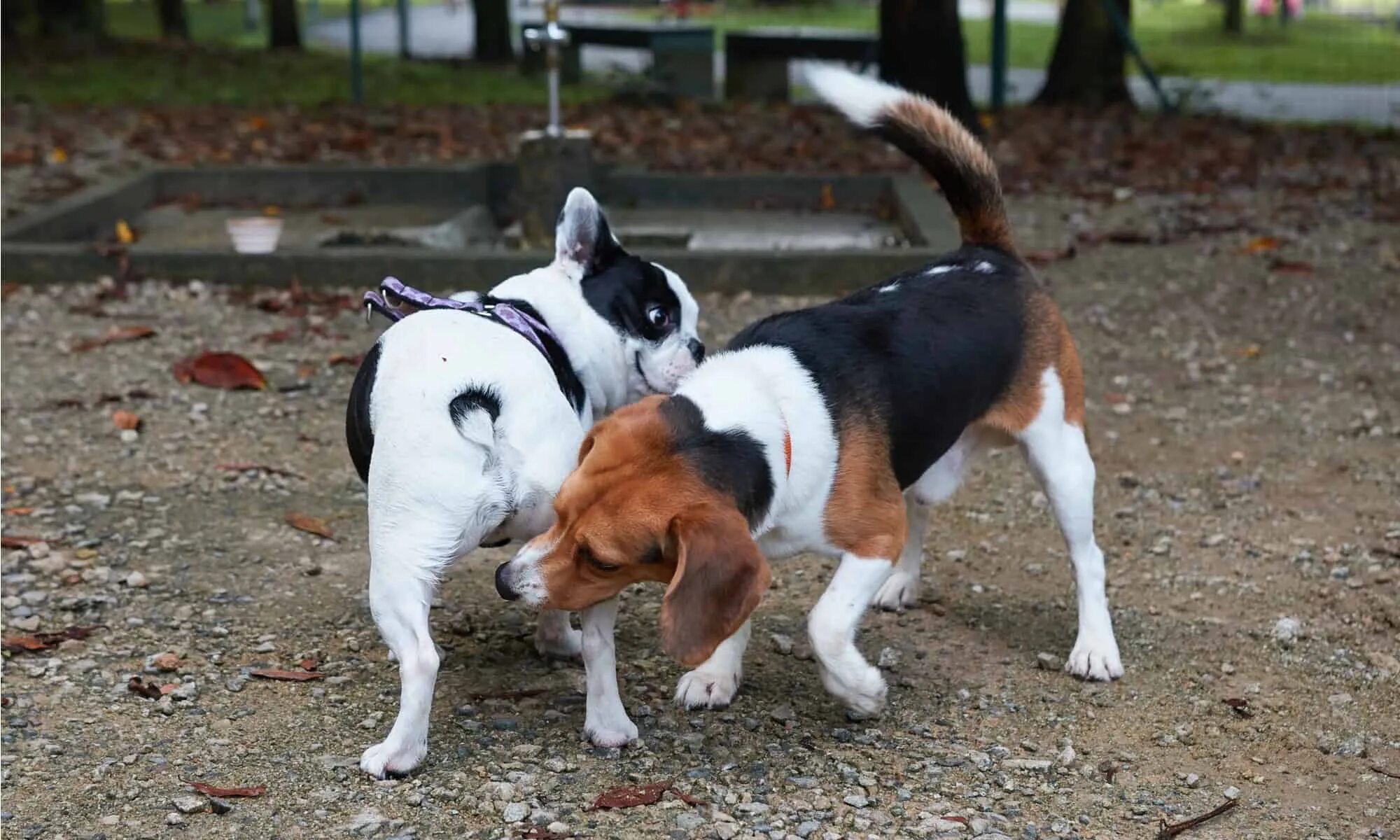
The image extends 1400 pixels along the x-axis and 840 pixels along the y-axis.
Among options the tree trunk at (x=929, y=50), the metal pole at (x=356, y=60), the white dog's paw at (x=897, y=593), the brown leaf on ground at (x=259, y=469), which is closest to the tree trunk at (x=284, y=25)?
the metal pole at (x=356, y=60)

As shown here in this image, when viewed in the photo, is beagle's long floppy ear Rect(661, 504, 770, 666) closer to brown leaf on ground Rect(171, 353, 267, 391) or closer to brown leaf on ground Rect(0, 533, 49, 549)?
brown leaf on ground Rect(0, 533, 49, 549)

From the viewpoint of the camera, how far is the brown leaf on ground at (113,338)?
7.63 metres

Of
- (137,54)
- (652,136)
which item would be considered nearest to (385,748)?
(652,136)

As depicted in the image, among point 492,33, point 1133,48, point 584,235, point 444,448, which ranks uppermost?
point 584,235

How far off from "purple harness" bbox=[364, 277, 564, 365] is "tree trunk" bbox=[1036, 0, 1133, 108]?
41.6 ft

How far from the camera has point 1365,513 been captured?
582cm

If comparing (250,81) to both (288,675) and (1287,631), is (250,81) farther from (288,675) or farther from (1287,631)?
(1287,631)

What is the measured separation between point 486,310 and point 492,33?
19.6 metres

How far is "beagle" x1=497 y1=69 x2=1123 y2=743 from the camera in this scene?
350 centimetres

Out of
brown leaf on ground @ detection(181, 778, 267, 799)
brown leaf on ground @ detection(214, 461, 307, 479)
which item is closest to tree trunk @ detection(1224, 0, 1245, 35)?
brown leaf on ground @ detection(214, 461, 307, 479)

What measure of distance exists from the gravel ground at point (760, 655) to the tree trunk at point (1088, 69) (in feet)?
29.0

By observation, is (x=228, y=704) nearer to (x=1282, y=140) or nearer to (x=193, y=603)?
(x=193, y=603)

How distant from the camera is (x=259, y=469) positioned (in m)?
6.12

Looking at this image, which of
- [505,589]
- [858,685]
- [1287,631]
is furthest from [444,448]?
[1287,631]
